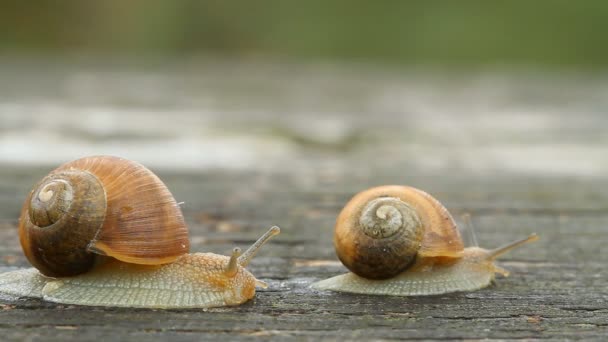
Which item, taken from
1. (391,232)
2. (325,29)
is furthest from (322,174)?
A: (325,29)

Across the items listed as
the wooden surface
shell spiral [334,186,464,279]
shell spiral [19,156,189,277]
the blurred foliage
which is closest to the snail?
shell spiral [19,156,189,277]

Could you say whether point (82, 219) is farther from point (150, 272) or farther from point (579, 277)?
point (579, 277)

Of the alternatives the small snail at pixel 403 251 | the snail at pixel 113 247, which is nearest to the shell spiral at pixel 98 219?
the snail at pixel 113 247

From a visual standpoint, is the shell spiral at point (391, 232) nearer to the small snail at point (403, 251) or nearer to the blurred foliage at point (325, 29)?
the small snail at point (403, 251)

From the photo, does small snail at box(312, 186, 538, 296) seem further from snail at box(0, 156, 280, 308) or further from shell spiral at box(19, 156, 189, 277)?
shell spiral at box(19, 156, 189, 277)

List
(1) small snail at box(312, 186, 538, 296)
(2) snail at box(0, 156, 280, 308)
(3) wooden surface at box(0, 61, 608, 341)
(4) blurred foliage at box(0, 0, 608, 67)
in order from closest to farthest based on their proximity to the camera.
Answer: (3) wooden surface at box(0, 61, 608, 341) → (2) snail at box(0, 156, 280, 308) → (1) small snail at box(312, 186, 538, 296) → (4) blurred foliage at box(0, 0, 608, 67)

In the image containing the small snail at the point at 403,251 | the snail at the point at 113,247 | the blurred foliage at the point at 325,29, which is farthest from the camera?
the blurred foliage at the point at 325,29

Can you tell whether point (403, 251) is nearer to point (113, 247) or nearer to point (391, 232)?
point (391, 232)
